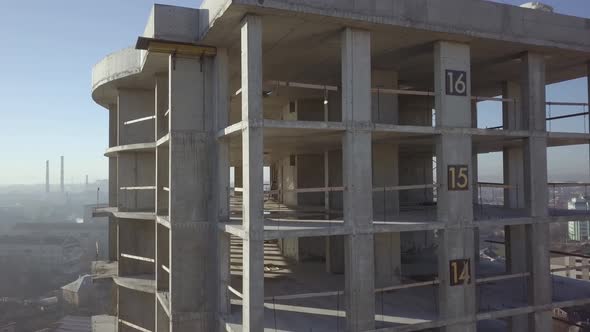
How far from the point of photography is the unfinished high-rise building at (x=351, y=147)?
8664 millimetres

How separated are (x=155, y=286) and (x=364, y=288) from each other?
7168mm

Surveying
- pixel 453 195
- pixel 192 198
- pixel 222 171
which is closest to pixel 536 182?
pixel 453 195

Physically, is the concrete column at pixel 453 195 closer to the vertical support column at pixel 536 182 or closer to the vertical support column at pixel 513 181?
the vertical support column at pixel 536 182

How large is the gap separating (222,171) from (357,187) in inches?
128

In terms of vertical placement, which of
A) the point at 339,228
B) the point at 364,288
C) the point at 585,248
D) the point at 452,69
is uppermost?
the point at 452,69

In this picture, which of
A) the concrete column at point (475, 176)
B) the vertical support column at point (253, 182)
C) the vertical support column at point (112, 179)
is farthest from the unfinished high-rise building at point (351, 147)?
the vertical support column at point (112, 179)

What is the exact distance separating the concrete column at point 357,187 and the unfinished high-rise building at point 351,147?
31 millimetres

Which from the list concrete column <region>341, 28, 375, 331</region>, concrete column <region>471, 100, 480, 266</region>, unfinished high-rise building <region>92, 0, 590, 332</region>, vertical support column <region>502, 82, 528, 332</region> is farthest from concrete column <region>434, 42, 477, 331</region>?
concrete column <region>471, 100, 480, 266</region>

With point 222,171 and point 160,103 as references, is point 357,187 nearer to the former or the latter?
point 222,171

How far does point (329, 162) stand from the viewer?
15.9 metres

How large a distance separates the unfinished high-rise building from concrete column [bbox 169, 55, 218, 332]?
0.03 metres

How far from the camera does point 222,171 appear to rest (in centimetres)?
1002

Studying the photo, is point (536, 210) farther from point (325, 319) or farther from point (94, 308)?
point (94, 308)

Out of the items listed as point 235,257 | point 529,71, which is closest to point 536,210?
point 529,71
